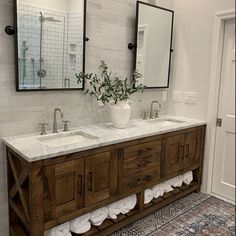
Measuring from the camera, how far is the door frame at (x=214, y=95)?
2510 millimetres

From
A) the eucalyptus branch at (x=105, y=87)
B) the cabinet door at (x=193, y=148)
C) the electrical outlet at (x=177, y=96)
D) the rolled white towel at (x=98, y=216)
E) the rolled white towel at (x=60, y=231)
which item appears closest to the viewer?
the rolled white towel at (x=60, y=231)

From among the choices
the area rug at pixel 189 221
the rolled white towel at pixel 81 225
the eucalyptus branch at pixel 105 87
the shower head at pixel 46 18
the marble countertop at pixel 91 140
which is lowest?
the area rug at pixel 189 221

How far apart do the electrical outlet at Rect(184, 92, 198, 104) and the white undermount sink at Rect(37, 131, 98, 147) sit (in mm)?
1365

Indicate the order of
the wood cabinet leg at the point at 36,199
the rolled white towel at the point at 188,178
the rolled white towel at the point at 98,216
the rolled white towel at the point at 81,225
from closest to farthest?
the wood cabinet leg at the point at 36,199
the rolled white towel at the point at 81,225
the rolled white towel at the point at 98,216
the rolled white towel at the point at 188,178

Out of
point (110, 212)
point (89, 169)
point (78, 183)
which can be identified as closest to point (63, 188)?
point (78, 183)

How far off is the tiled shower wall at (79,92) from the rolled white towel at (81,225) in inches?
21.7

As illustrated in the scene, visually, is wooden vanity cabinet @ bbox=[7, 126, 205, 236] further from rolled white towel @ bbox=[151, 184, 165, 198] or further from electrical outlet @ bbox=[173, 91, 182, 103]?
electrical outlet @ bbox=[173, 91, 182, 103]

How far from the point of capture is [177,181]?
8.87 feet

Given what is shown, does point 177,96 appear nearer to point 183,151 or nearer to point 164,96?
point 164,96

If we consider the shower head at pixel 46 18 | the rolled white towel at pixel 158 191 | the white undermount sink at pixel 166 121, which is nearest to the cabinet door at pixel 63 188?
the rolled white towel at pixel 158 191

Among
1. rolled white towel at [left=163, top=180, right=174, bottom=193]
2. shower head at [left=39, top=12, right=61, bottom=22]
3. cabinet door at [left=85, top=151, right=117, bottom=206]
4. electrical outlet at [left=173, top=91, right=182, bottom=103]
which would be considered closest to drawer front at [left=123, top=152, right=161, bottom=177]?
cabinet door at [left=85, top=151, right=117, bottom=206]

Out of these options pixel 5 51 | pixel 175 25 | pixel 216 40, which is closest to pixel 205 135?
pixel 216 40

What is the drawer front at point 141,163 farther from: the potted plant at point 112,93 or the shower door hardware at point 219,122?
the shower door hardware at point 219,122

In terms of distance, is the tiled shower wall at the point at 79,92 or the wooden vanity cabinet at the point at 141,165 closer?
the tiled shower wall at the point at 79,92
